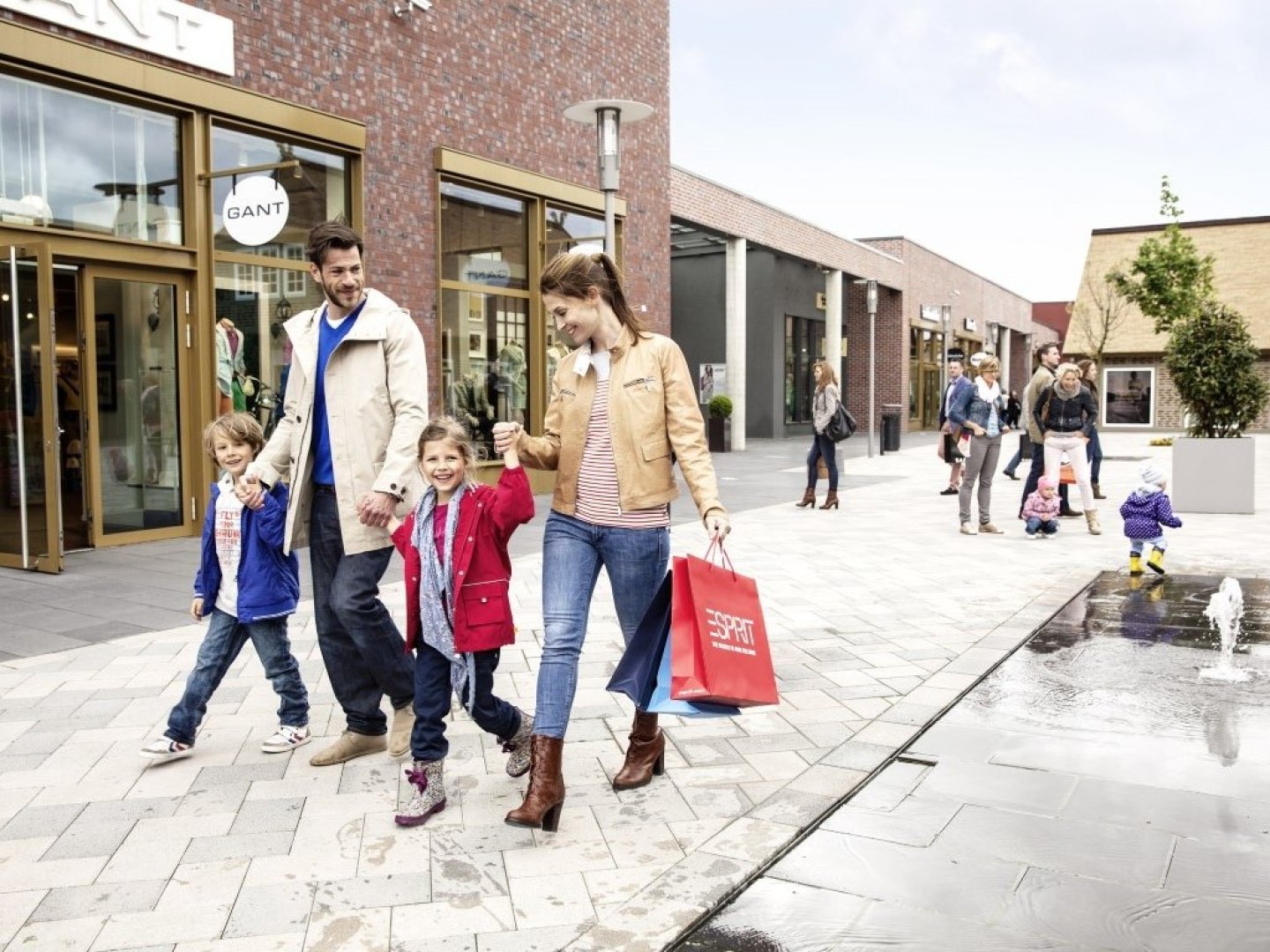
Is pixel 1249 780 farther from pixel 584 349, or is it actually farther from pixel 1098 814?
pixel 584 349

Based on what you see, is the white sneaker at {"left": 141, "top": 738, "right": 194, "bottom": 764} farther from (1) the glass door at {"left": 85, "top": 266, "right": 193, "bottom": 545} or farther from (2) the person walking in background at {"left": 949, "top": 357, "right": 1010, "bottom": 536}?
(2) the person walking in background at {"left": 949, "top": 357, "right": 1010, "bottom": 536}

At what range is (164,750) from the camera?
411cm

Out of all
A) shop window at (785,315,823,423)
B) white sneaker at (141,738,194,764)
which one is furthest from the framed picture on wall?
shop window at (785,315,823,423)

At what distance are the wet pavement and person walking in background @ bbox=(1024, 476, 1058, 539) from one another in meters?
5.07

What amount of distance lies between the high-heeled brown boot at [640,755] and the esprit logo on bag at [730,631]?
528 millimetres

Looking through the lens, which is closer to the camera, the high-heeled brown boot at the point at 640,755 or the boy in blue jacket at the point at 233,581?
the high-heeled brown boot at the point at 640,755

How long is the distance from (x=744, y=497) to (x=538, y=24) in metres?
6.41

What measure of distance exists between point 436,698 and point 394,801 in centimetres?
43

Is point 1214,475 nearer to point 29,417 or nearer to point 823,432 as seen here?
point 823,432

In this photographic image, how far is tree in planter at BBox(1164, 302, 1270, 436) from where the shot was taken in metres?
12.1

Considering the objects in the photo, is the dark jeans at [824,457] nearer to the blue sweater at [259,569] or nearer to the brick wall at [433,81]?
the brick wall at [433,81]

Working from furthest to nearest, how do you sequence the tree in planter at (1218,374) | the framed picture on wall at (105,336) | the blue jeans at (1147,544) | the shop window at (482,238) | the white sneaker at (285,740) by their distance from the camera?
the shop window at (482,238), the tree in planter at (1218,374), the framed picture on wall at (105,336), the blue jeans at (1147,544), the white sneaker at (285,740)

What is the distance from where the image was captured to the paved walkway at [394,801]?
9.46 ft

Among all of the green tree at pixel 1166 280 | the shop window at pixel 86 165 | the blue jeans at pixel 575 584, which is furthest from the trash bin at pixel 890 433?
the blue jeans at pixel 575 584
